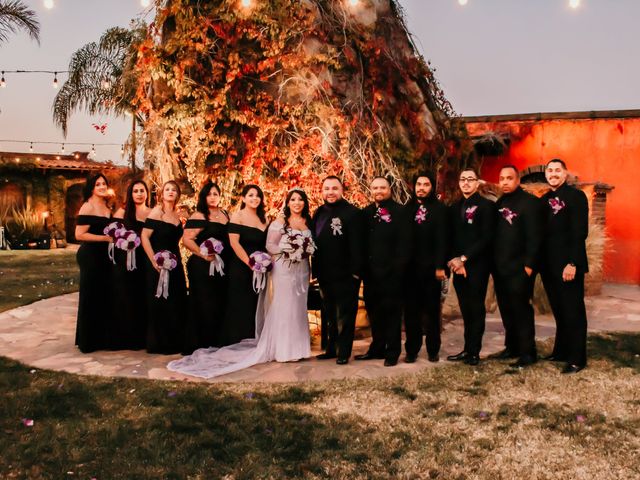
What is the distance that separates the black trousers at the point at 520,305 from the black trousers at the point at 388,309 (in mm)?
1062

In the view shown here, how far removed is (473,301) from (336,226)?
1.61 m

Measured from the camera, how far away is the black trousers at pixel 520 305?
18.4 ft

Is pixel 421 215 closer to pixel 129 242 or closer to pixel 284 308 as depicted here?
pixel 284 308

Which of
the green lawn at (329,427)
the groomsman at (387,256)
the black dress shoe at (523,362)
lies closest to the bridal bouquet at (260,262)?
the groomsman at (387,256)

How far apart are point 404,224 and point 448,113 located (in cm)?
427

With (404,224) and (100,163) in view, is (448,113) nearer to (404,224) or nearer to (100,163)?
(404,224)

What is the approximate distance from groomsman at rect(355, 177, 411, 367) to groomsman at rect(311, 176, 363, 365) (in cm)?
15

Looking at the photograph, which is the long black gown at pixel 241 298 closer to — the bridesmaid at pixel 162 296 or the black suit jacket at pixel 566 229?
the bridesmaid at pixel 162 296

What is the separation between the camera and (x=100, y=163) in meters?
27.2

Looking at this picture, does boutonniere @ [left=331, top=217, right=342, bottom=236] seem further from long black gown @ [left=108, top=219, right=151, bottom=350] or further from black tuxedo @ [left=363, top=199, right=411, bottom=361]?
long black gown @ [left=108, top=219, right=151, bottom=350]

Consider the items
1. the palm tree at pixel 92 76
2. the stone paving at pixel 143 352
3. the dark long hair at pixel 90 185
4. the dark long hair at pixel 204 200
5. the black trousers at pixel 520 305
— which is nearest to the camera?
the stone paving at pixel 143 352

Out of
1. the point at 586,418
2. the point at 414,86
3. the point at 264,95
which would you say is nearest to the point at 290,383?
the point at 586,418

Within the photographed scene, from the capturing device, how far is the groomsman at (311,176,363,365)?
571cm

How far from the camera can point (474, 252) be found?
18.4 feet
